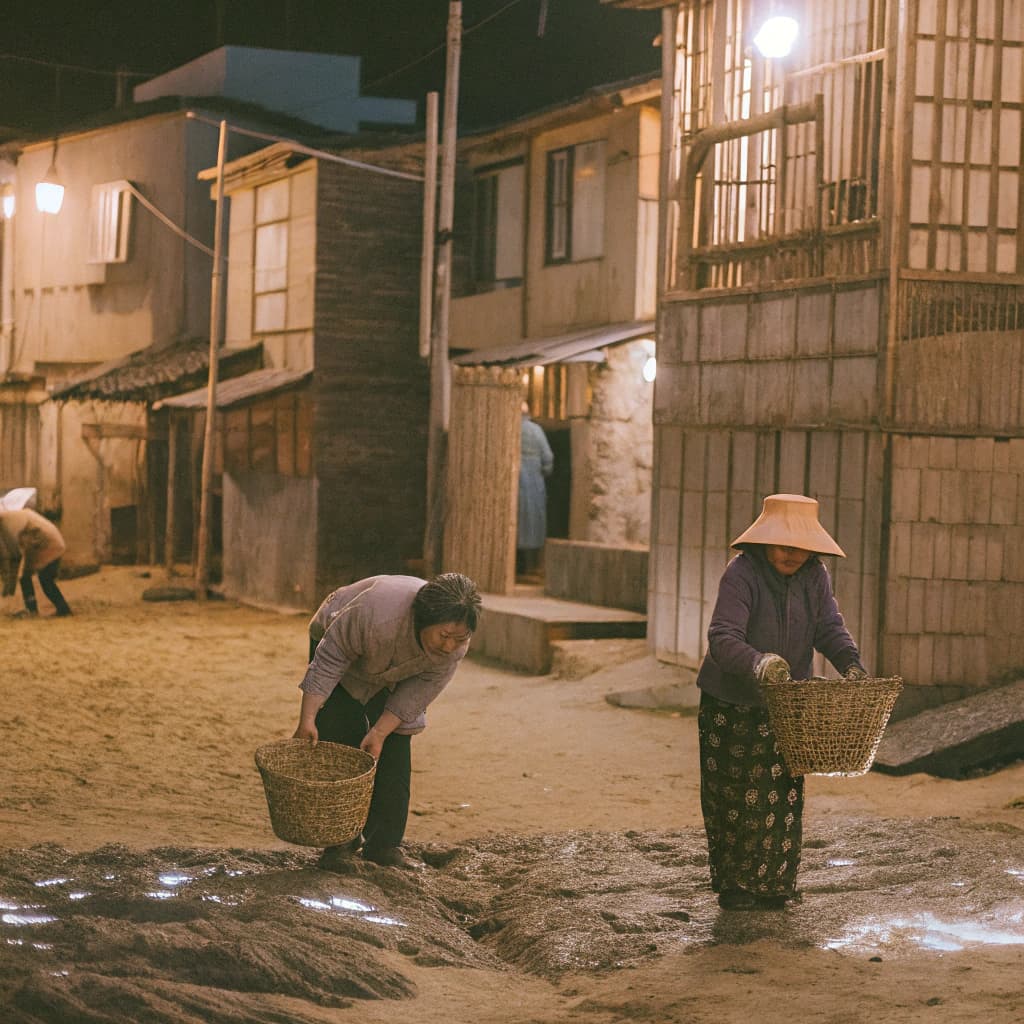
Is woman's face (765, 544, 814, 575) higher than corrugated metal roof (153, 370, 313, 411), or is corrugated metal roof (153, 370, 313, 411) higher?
corrugated metal roof (153, 370, 313, 411)

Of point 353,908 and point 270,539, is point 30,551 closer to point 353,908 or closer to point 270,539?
point 270,539

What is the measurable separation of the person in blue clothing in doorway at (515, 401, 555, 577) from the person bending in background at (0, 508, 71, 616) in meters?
5.85

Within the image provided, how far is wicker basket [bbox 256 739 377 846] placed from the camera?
249 inches

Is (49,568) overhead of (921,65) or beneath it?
beneath

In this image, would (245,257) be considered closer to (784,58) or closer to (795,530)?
(784,58)

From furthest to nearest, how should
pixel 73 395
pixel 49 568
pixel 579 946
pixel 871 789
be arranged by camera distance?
1. pixel 73 395
2. pixel 49 568
3. pixel 871 789
4. pixel 579 946

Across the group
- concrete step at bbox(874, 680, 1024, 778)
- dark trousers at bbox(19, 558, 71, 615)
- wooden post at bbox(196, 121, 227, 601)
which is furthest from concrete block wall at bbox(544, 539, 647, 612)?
dark trousers at bbox(19, 558, 71, 615)

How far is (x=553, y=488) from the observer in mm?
20062

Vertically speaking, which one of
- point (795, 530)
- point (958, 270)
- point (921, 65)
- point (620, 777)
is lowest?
point (620, 777)

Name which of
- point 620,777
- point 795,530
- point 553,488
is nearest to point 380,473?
point 553,488

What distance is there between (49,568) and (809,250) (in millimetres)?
11217

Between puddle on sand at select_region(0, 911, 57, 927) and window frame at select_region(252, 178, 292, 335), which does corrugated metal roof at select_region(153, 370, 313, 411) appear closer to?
window frame at select_region(252, 178, 292, 335)

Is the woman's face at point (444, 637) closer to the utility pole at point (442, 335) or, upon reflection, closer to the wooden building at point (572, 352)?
Answer: the wooden building at point (572, 352)

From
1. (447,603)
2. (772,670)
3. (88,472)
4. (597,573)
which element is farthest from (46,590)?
(772,670)
